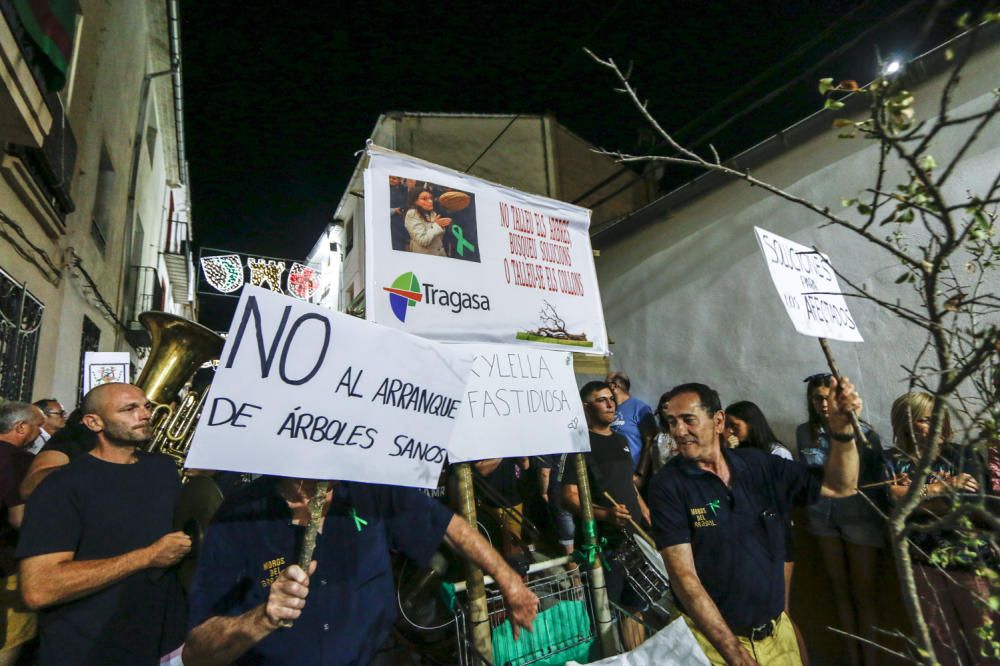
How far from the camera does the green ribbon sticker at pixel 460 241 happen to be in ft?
13.1

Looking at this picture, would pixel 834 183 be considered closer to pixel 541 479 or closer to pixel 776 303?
pixel 776 303

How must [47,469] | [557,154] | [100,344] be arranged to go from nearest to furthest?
[47,469], [100,344], [557,154]

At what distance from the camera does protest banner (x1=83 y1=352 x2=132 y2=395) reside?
22.6ft

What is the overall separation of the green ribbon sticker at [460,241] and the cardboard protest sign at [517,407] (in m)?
0.71

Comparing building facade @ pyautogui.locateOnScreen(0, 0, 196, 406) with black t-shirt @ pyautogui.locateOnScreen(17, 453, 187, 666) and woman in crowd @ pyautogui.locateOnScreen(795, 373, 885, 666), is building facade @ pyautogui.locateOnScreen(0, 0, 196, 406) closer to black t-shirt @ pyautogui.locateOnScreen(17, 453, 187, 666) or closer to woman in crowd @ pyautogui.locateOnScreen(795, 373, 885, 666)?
black t-shirt @ pyautogui.locateOnScreen(17, 453, 187, 666)

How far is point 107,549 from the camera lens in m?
2.92

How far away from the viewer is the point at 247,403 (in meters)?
1.99

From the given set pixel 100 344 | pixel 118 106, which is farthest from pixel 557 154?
pixel 100 344

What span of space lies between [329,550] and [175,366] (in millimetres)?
3817

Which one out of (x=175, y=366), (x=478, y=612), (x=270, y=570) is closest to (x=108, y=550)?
(x=270, y=570)

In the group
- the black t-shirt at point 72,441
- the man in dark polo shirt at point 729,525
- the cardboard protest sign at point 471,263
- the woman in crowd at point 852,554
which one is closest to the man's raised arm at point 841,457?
the man in dark polo shirt at point 729,525

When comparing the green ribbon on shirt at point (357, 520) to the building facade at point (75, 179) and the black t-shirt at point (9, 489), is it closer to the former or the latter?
the black t-shirt at point (9, 489)

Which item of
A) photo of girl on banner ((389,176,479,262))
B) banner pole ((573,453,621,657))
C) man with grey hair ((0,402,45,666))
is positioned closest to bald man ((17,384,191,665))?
man with grey hair ((0,402,45,666))

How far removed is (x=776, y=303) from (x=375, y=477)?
5.55 meters
